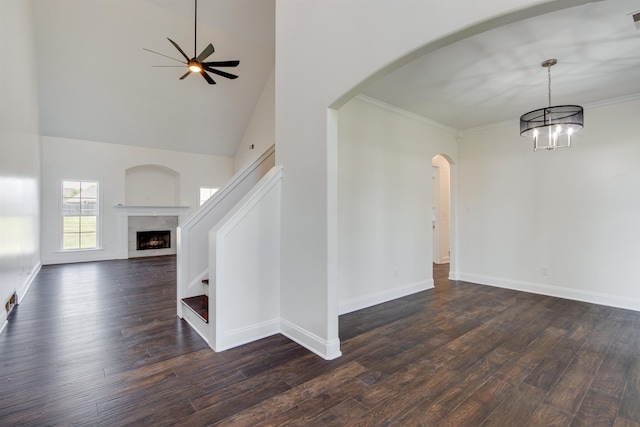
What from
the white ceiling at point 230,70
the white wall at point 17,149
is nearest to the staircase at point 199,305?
the white wall at point 17,149

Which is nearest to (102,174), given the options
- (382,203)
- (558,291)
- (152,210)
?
(152,210)

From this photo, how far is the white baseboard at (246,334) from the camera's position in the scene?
257 cm

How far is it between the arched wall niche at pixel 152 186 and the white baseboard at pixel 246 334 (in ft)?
23.2

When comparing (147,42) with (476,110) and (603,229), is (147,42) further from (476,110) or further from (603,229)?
(603,229)

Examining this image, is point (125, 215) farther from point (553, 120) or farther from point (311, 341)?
point (553, 120)

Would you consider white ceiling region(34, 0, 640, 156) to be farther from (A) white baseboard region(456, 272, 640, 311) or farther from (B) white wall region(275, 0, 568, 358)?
(A) white baseboard region(456, 272, 640, 311)

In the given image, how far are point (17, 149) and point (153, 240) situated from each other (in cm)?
470

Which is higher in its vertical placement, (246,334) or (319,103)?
(319,103)

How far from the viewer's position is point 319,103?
2562mm

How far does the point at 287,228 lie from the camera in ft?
9.53

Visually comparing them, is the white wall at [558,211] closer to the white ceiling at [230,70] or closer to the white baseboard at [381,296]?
the white ceiling at [230,70]

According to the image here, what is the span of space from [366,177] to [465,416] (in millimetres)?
2719

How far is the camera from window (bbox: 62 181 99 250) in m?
6.98

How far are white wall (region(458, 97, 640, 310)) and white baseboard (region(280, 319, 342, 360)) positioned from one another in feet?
11.9
